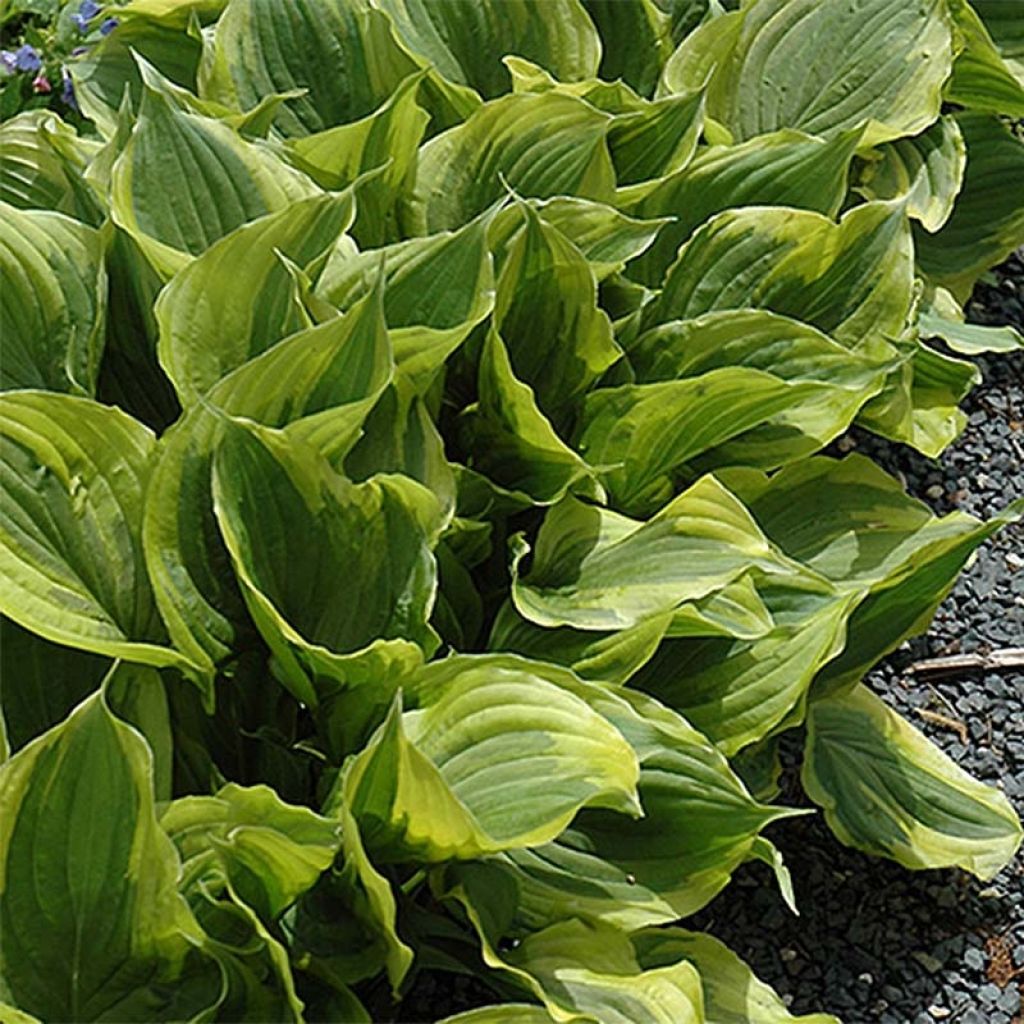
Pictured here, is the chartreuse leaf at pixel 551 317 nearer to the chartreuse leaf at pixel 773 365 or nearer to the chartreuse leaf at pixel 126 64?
the chartreuse leaf at pixel 773 365

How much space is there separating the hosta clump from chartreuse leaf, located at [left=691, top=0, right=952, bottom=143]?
0.03 metres

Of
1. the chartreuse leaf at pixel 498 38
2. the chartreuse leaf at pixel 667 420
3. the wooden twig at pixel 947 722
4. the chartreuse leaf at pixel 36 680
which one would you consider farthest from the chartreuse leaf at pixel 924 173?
the chartreuse leaf at pixel 36 680

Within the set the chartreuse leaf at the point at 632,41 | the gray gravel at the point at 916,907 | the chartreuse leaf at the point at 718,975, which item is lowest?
the gray gravel at the point at 916,907

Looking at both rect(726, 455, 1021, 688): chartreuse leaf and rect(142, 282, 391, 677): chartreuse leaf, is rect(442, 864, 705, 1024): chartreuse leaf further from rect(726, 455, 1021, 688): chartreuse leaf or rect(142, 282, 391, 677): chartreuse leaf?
rect(726, 455, 1021, 688): chartreuse leaf

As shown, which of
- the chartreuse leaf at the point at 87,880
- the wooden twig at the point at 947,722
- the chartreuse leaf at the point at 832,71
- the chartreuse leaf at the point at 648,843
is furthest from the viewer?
the chartreuse leaf at the point at 832,71

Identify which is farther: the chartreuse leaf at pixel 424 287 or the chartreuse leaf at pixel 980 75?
the chartreuse leaf at pixel 980 75

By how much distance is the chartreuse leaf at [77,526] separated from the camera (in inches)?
69.2

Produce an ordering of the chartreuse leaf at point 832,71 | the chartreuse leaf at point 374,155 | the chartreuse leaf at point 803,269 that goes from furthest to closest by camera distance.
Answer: the chartreuse leaf at point 832,71
the chartreuse leaf at point 803,269
the chartreuse leaf at point 374,155

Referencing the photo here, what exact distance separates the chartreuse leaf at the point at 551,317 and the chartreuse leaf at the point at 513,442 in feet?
0.13

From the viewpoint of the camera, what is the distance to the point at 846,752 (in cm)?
232

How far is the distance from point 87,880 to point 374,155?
1091 mm

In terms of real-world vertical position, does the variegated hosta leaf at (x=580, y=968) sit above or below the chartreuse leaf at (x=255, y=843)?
below

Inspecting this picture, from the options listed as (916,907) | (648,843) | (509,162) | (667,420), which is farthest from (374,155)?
(916,907)

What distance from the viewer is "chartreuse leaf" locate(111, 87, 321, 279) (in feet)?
6.67
